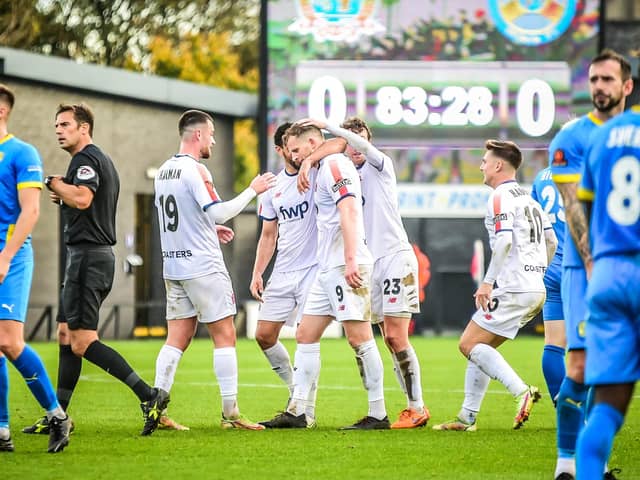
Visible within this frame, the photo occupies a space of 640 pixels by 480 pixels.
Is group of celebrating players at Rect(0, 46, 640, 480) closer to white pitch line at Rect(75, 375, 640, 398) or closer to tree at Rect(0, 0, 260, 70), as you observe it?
white pitch line at Rect(75, 375, 640, 398)

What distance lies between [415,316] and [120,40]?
20134 mm

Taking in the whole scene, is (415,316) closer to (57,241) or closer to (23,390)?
(57,241)

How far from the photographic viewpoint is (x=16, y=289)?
788cm

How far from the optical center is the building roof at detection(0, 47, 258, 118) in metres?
26.0

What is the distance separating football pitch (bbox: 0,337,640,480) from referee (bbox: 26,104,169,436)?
0.48 m

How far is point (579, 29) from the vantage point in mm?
24078

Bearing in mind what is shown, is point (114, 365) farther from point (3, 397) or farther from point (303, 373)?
point (303, 373)

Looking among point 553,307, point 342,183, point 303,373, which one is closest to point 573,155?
point 553,307

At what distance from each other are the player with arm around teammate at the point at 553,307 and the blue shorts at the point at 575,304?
2.38 m

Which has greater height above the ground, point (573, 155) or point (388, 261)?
point (573, 155)

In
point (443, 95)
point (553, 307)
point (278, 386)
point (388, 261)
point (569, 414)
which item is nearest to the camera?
point (569, 414)

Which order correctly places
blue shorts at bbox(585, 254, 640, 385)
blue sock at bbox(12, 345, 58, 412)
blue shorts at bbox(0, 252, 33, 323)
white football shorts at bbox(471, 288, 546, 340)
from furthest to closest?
1. white football shorts at bbox(471, 288, 546, 340)
2. blue sock at bbox(12, 345, 58, 412)
3. blue shorts at bbox(0, 252, 33, 323)
4. blue shorts at bbox(585, 254, 640, 385)

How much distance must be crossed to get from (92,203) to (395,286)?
2.33 m

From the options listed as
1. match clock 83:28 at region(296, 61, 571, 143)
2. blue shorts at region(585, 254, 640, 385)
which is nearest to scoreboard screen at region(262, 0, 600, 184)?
match clock 83:28 at region(296, 61, 571, 143)
